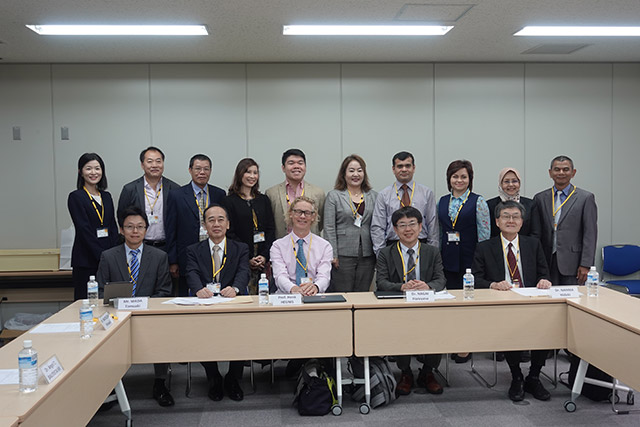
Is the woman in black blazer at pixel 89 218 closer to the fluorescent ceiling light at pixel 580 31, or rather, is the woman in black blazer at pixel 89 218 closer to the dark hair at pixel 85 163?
the dark hair at pixel 85 163

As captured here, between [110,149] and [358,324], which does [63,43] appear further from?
[358,324]

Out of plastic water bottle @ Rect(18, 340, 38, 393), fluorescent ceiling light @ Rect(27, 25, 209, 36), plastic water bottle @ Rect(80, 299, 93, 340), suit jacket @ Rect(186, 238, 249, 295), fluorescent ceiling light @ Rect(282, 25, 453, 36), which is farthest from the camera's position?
fluorescent ceiling light @ Rect(282, 25, 453, 36)

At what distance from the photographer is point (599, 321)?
2.98 meters

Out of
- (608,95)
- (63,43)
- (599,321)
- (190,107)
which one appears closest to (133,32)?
(63,43)

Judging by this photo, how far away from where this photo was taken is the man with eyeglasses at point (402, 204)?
4.37 metres

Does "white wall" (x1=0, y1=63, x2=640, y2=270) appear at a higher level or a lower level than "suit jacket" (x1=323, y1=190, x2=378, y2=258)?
higher

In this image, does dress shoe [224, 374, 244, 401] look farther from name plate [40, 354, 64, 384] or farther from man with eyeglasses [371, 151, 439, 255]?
name plate [40, 354, 64, 384]

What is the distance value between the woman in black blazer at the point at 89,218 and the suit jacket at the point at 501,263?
2872 millimetres

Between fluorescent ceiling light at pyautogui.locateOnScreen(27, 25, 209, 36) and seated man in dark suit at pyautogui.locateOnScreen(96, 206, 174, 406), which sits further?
fluorescent ceiling light at pyautogui.locateOnScreen(27, 25, 209, 36)

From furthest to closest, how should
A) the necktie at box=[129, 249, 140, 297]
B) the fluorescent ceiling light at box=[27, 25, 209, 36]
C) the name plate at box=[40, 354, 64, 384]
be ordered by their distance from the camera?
the fluorescent ceiling light at box=[27, 25, 209, 36], the necktie at box=[129, 249, 140, 297], the name plate at box=[40, 354, 64, 384]

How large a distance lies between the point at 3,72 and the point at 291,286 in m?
4.16

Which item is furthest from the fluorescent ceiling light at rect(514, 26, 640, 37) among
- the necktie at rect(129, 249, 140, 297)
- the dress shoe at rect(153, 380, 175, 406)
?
the dress shoe at rect(153, 380, 175, 406)

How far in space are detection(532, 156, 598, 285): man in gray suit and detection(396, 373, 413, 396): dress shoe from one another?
1.68 metres

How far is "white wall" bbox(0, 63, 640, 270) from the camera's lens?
223 inches
